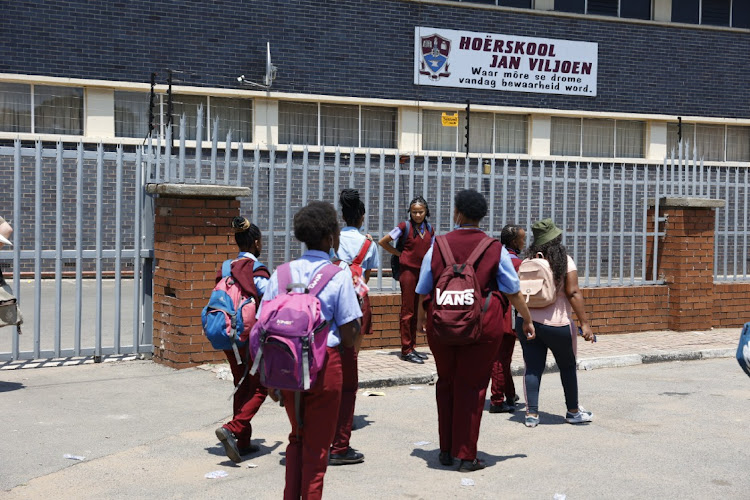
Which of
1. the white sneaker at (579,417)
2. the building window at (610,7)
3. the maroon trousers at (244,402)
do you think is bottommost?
the white sneaker at (579,417)

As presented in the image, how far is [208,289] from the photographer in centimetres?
882

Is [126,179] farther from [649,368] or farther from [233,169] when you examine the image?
[649,368]

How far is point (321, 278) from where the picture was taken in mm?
4422

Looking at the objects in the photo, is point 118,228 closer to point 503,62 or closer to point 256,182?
point 256,182

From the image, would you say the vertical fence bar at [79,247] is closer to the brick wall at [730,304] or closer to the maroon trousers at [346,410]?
the maroon trousers at [346,410]

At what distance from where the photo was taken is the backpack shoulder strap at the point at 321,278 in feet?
14.4

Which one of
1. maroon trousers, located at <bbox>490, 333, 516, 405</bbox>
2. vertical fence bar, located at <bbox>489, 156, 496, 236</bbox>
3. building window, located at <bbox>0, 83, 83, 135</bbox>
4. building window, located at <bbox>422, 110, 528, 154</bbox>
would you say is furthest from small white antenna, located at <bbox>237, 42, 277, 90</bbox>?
maroon trousers, located at <bbox>490, 333, 516, 405</bbox>

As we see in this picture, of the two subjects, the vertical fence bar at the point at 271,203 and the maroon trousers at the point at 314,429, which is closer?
the maroon trousers at the point at 314,429

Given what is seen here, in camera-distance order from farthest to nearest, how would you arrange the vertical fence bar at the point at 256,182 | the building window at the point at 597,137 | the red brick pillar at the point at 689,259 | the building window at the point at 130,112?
the building window at the point at 597,137 → the building window at the point at 130,112 → the red brick pillar at the point at 689,259 → the vertical fence bar at the point at 256,182

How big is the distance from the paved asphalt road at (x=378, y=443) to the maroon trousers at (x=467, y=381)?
0.76 ft

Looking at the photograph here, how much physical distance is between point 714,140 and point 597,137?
344 cm

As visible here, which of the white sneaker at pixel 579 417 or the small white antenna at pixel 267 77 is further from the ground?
the small white antenna at pixel 267 77

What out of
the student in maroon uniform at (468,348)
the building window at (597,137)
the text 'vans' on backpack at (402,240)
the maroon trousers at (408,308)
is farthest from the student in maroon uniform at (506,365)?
the building window at (597,137)

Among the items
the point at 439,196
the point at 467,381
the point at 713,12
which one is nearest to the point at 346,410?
the point at 467,381
